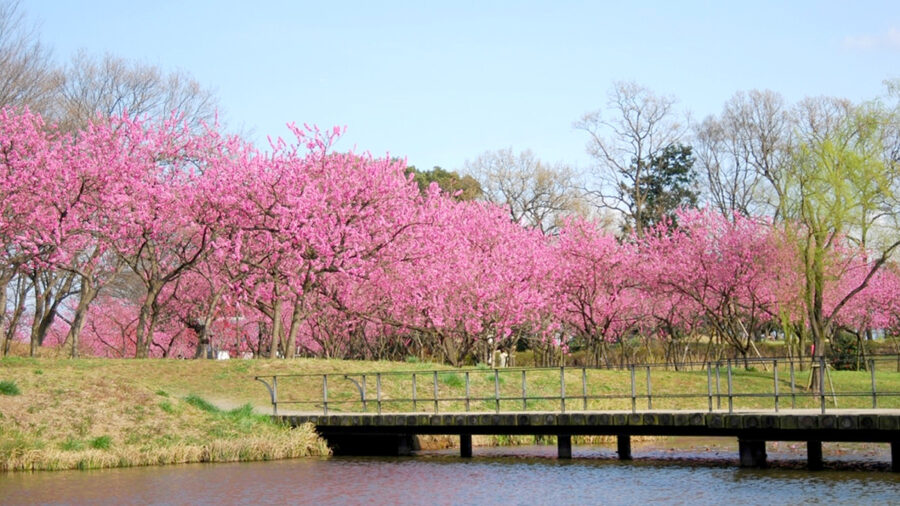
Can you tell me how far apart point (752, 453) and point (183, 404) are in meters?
13.3

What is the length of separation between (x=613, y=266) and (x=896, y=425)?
28.1m

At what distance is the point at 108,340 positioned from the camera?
60062 millimetres

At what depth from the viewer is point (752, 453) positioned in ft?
72.2

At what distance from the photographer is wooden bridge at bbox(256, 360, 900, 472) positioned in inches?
821

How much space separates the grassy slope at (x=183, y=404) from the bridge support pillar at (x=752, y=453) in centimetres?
847

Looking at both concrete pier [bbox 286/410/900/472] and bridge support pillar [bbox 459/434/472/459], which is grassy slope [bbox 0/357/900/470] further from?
bridge support pillar [bbox 459/434/472/459]

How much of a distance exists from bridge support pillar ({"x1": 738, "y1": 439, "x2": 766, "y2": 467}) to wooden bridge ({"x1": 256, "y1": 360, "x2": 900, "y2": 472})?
0.07ft

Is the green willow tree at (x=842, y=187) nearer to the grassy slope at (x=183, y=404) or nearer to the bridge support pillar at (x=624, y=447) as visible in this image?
the grassy slope at (x=183, y=404)

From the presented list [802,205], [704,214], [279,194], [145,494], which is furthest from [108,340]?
[145,494]

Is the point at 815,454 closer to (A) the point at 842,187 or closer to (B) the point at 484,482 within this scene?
(B) the point at 484,482

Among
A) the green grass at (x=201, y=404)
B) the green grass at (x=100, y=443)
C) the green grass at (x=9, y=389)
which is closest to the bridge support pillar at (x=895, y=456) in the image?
the green grass at (x=201, y=404)

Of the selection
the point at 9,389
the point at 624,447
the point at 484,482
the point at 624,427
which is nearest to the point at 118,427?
the point at 9,389

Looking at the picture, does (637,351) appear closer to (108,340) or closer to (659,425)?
(108,340)

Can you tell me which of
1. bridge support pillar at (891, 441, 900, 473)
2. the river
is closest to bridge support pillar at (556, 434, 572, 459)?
the river
